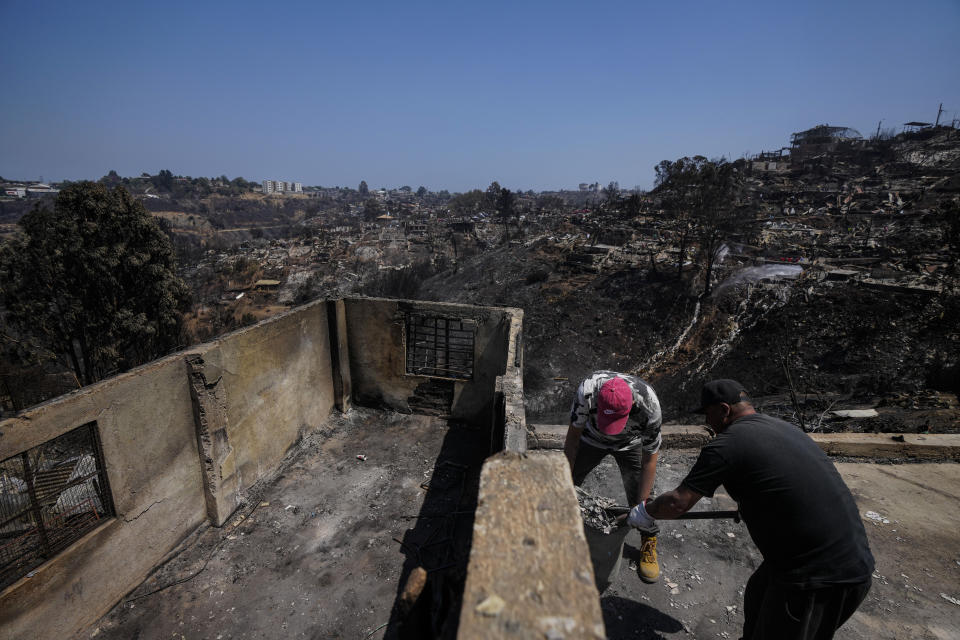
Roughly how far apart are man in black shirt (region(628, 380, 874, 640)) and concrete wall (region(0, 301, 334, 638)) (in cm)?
477

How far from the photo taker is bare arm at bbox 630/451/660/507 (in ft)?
11.3

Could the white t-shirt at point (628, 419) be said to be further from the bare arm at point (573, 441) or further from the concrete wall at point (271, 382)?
the concrete wall at point (271, 382)

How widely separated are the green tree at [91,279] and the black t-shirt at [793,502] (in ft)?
51.2

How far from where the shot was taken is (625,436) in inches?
134

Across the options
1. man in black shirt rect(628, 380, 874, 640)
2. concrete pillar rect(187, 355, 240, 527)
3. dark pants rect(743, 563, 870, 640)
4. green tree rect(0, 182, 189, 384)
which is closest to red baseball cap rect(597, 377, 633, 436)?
man in black shirt rect(628, 380, 874, 640)

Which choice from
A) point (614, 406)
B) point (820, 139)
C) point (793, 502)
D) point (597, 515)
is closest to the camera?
point (793, 502)

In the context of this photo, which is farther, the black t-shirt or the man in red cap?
the man in red cap

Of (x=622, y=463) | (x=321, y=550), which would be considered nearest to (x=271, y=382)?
(x=321, y=550)

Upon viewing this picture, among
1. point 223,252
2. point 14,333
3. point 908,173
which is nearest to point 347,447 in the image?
point 14,333

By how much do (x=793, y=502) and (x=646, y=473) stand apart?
1.32 meters

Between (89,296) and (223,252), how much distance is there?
3535 centimetres

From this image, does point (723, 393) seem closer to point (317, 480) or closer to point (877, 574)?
point (877, 574)

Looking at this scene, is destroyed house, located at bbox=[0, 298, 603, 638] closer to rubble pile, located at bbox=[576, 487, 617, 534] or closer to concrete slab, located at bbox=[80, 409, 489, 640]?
concrete slab, located at bbox=[80, 409, 489, 640]

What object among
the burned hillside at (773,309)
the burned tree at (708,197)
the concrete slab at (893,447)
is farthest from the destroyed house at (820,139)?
the concrete slab at (893,447)
